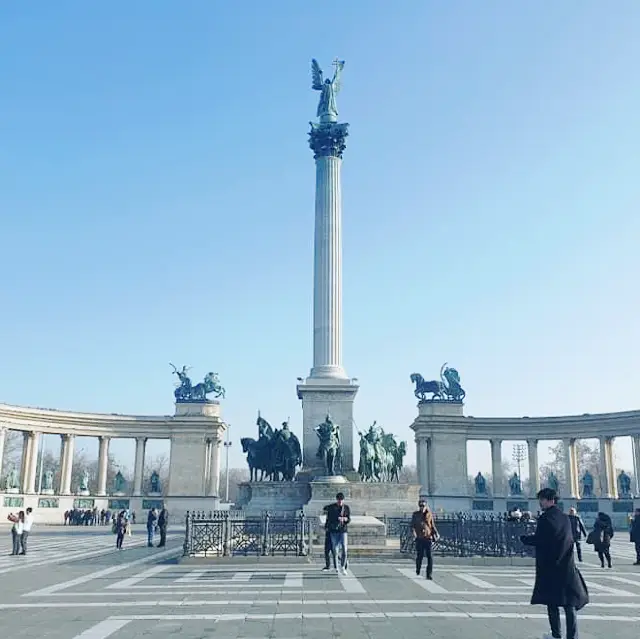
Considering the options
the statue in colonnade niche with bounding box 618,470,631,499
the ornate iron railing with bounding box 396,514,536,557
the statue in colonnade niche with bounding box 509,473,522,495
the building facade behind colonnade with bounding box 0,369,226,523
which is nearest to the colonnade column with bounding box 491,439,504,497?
the statue in colonnade niche with bounding box 509,473,522,495

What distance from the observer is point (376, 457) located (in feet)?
150

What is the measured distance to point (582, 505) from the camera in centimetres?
7069

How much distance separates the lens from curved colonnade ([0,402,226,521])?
249 feet

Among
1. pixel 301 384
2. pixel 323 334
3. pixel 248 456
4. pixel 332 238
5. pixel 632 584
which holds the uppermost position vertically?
pixel 332 238

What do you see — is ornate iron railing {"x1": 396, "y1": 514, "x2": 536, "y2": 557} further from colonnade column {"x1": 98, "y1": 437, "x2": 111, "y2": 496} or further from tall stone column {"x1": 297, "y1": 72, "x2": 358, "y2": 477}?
colonnade column {"x1": 98, "y1": 437, "x2": 111, "y2": 496}

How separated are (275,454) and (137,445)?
138 ft

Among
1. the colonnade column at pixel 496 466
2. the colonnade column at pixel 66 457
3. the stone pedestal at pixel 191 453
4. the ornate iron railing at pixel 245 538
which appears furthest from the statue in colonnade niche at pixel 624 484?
the ornate iron railing at pixel 245 538

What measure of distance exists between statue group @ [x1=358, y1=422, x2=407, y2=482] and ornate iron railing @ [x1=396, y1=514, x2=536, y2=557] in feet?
65.1

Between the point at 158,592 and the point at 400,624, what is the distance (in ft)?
21.5

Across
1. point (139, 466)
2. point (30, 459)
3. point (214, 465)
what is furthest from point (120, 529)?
point (214, 465)

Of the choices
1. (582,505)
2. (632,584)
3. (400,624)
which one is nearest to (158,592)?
(400,624)

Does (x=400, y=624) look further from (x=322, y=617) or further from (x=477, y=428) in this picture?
(x=477, y=428)

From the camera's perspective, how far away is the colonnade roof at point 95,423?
74.6 metres

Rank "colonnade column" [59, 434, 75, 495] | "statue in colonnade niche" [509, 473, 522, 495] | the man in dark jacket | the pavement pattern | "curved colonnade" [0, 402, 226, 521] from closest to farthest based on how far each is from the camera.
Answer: the pavement pattern
the man in dark jacket
"curved colonnade" [0, 402, 226, 521]
"colonnade column" [59, 434, 75, 495]
"statue in colonnade niche" [509, 473, 522, 495]
